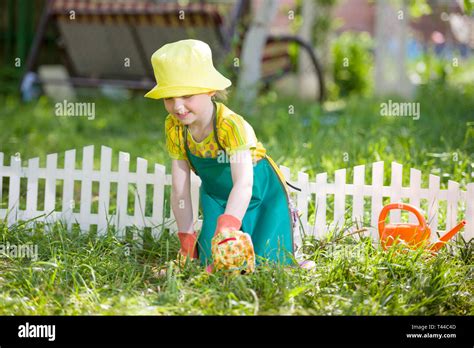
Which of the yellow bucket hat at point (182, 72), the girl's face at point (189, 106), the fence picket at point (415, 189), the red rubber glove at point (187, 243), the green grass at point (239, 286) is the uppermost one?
the yellow bucket hat at point (182, 72)

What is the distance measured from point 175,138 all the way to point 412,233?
4.12 ft

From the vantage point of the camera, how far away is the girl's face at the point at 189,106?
11.0 ft

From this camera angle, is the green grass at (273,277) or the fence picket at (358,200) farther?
the fence picket at (358,200)

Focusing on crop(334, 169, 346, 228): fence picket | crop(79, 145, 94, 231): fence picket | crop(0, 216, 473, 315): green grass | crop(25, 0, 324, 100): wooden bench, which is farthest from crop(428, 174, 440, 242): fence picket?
crop(25, 0, 324, 100): wooden bench

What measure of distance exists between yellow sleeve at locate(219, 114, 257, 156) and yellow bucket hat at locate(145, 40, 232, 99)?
176 millimetres

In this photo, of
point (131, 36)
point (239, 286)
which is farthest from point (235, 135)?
point (131, 36)

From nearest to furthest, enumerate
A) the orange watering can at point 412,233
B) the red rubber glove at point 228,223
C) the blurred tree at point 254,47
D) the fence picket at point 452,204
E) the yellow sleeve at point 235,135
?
1. the red rubber glove at point 228,223
2. the yellow sleeve at point 235,135
3. the orange watering can at point 412,233
4. the fence picket at point 452,204
5. the blurred tree at point 254,47

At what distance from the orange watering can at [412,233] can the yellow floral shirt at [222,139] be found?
0.64 m

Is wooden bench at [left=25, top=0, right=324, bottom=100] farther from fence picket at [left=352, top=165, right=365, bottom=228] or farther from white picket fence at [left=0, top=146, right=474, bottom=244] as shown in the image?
fence picket at [left=352, top=165, right=365, bottom=228]

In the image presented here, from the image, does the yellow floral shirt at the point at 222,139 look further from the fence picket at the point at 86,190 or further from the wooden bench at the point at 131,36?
the wooden bench at the point at 131,36

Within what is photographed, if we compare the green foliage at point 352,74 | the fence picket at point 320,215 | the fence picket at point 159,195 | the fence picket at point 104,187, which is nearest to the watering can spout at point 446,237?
the fence picket at point 320,215

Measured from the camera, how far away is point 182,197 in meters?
3.66

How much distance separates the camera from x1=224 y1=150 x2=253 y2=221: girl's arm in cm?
329
